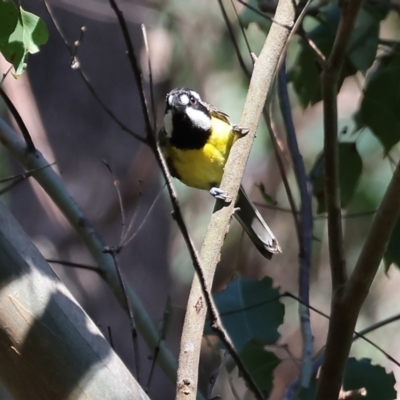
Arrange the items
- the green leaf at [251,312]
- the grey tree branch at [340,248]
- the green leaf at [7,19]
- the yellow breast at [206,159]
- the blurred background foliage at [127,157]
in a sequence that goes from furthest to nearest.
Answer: the blurred background foliage at [127,157]
the yellow breast at [206,159]
the green leaf at [251,312]
the green leaf at [7,19]
the grey tree branch at [340,248]

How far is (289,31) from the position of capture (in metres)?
1.42

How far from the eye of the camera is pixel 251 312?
1.59m

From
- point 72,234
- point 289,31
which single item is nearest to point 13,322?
point 289,31

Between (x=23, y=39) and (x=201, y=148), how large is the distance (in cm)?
80

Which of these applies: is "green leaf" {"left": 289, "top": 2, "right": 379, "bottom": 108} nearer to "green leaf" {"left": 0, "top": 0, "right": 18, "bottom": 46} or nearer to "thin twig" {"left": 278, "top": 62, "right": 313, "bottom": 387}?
"thin twig" {"left": 278, "top": 62, "right": 313, "bottom": 387}

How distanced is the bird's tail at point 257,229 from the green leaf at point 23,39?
840 mm

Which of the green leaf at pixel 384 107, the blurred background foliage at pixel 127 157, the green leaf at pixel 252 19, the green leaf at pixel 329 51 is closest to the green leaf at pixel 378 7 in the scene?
the green leaf at pixel 329 51

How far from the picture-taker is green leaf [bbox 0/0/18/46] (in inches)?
46.2

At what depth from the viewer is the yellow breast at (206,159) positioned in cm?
193

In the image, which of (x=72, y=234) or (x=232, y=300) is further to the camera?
(x=72, y=234)

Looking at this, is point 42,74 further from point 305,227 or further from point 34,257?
point 34,257

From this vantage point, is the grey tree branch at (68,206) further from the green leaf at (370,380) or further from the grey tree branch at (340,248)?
the grey tree branch at (340,248)

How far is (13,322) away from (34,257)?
0.12 metres

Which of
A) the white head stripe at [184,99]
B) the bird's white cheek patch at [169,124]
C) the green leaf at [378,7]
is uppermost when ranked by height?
the green leaf at [378,7]
